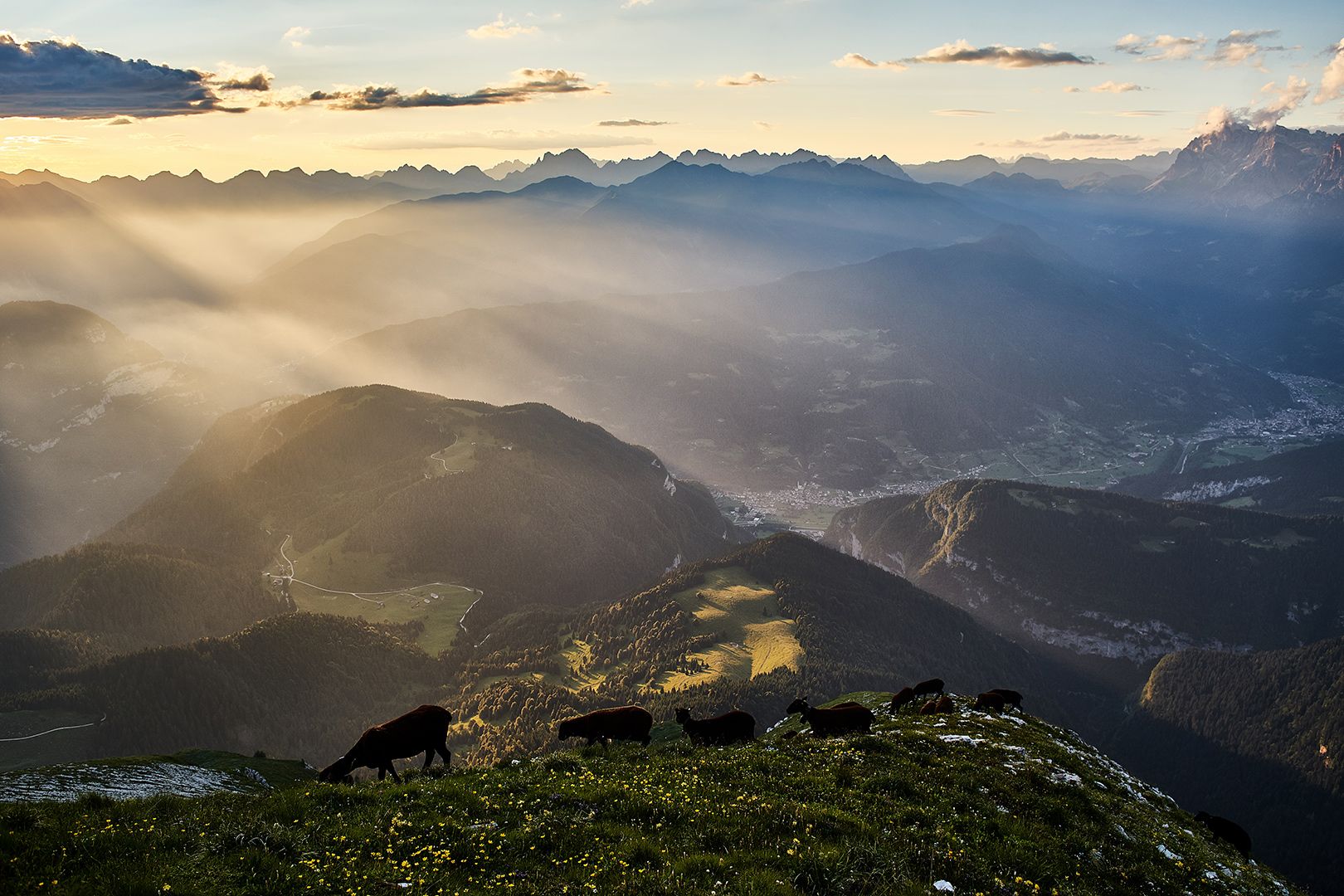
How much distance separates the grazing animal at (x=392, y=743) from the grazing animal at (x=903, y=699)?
106ft

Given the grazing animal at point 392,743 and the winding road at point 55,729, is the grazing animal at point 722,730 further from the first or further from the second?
the winding road at point 55,729

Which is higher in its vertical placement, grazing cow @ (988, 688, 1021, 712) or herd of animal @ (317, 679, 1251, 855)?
herd of animal @ (317, 679, 1251, 855)

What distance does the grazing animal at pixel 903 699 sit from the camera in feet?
171

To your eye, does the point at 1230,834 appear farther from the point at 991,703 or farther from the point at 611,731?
the point at 611,731

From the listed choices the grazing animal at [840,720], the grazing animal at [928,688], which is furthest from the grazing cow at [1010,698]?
the grazing animal at [840,720]

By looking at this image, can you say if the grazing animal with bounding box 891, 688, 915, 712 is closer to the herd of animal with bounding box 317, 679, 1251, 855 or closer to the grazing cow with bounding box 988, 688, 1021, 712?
Answer: the herd of animal with bounding box 317, 679, 1251, 855

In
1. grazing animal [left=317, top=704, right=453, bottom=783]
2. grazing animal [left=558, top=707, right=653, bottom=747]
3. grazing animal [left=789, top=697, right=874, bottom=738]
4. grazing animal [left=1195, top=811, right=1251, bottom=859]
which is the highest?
grazing animal [left=317, top=704, right=453, bottom=783]

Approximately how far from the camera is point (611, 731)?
36.8m

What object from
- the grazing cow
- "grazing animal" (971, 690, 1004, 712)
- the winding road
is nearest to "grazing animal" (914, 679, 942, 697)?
"grazing animal" (971, 690, 1004, 712)

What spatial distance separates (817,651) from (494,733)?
74.3m

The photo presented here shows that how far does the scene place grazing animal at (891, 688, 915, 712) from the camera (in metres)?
52.1

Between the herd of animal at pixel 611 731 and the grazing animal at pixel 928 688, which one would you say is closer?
the herd of animal at pixel 611 731

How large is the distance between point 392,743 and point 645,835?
15474 millimetres

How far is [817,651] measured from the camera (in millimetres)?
167500
